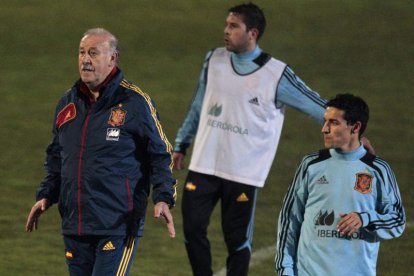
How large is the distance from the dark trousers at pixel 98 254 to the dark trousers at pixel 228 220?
6.55ft

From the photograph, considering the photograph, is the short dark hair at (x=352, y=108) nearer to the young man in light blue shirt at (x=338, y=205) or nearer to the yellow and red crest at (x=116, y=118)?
the young man in light blue shirt at (x=338, y=205)

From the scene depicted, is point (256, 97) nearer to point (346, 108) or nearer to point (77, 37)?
point (346, 108)

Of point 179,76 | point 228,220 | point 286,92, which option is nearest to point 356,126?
point 286,92

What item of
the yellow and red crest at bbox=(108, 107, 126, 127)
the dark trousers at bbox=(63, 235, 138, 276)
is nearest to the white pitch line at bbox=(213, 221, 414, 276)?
the dark trousers at bbox=(63, 235, 138, 276)

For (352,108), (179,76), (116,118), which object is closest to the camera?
(352,108)

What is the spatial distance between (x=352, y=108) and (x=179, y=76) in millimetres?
10996

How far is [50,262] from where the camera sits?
10.3 metres

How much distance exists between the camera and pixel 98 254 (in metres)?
6.91

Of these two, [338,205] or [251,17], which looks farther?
[251,17]

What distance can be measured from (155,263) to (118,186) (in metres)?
3.60

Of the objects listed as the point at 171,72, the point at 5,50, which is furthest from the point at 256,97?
the point at 5,50

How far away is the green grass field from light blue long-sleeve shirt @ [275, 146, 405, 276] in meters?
3.49

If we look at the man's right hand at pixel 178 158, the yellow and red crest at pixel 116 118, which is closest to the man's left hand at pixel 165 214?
the yellow and red crest at pixel 116 118

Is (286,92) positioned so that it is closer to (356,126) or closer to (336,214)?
(356,126)
